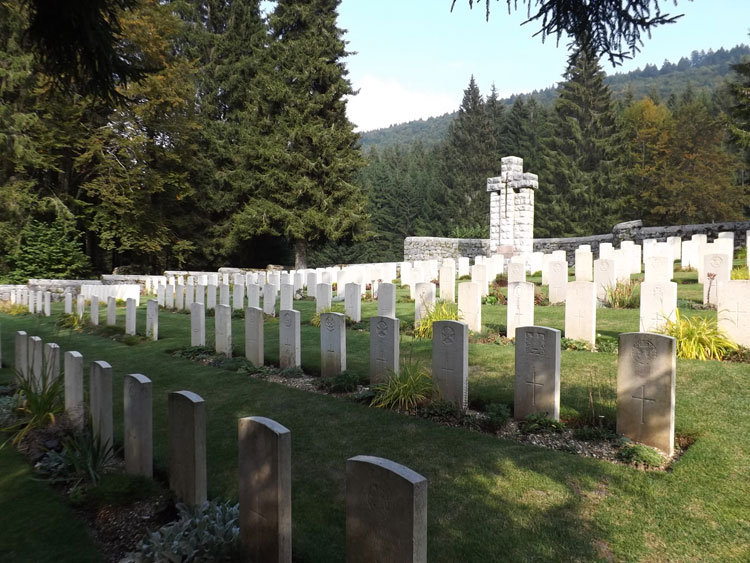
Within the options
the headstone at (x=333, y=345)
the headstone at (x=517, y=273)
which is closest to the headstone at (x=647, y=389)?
the headstone at (x=333, y=345)

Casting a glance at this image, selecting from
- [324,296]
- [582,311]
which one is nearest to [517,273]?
[324,296]

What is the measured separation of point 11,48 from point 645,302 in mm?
24809

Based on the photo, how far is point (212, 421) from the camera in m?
5.09

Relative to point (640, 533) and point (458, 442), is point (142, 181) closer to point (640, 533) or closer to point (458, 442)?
point (458, 442)

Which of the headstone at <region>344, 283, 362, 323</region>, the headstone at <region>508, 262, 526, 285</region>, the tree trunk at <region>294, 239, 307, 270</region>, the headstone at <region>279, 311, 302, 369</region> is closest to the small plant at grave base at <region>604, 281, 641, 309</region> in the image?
the headstone at <region>508, 262, 526, 285</region>

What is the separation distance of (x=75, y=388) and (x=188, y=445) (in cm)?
231

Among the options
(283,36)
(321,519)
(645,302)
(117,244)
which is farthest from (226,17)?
(321,519)

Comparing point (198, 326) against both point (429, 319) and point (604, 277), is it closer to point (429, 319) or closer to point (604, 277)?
point (429, 319)

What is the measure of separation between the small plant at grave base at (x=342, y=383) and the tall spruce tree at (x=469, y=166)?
38805mm

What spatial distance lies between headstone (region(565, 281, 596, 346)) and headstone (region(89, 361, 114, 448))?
5.81 meters

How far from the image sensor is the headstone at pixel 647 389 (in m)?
4.01

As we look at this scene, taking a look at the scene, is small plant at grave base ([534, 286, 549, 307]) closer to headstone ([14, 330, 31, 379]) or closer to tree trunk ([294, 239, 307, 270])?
headstone ([14, 330, 31, 379])

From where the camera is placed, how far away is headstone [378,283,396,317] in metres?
8.84

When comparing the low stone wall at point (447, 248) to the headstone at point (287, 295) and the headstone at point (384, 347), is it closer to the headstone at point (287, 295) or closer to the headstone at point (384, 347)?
the headstone at point (287, 295)
